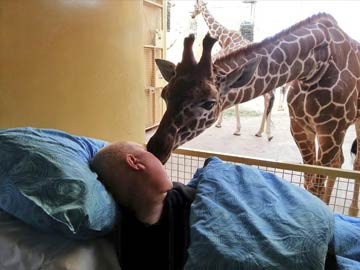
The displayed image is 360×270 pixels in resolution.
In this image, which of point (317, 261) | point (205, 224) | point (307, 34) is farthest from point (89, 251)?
point (307, 34)

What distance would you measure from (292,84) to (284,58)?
A: 24cm

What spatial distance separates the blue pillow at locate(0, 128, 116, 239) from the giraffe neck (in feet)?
2.47

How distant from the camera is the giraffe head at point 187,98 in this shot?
0.97 m

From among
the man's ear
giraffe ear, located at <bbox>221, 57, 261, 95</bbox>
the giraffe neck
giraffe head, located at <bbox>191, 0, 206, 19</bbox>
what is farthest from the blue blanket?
giraffe head, located at <bbox>191, 0, 206, 19</bbox>

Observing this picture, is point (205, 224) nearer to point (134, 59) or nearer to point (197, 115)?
point (197, 115)

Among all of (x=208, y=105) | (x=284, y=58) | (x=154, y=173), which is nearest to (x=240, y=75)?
(x=208, y=105)

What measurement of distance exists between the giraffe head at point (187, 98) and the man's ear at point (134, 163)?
0.33 m

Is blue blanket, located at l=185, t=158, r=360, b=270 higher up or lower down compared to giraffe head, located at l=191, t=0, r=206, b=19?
lower down

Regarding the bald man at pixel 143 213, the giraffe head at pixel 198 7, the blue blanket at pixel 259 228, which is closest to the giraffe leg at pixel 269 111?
the giraffe head at pixel 198 7

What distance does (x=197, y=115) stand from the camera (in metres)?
1.02

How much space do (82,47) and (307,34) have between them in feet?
3.29

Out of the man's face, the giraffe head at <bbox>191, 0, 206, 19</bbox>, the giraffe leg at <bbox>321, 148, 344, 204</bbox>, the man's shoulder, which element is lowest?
the giraffe leg at <bbox>321, 148, 344, 204</bbox>

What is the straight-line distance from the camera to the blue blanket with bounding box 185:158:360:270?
465 mm

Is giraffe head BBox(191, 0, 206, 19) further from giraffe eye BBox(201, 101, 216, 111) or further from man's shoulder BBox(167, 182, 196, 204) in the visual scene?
man's shoulder BBox(167, 182, 196, 204)
